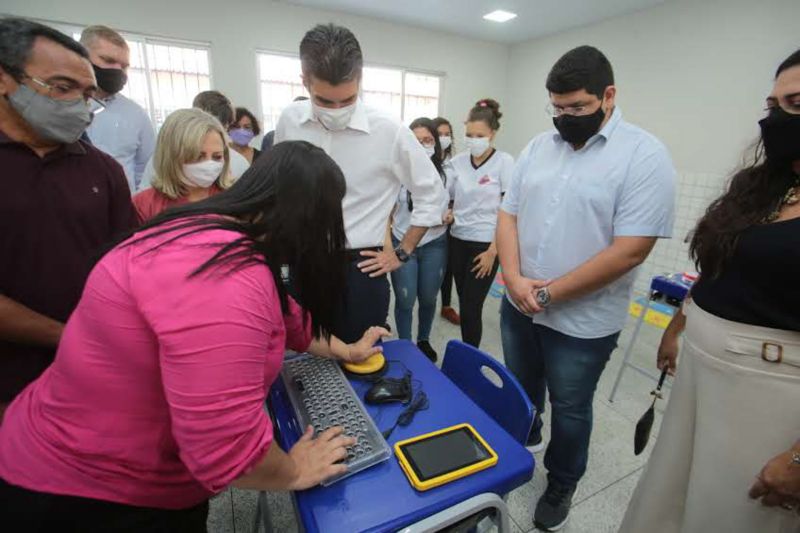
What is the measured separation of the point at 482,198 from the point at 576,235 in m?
1.28

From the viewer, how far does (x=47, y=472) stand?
0.67 meters

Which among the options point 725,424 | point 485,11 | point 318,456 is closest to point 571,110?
point 725,424

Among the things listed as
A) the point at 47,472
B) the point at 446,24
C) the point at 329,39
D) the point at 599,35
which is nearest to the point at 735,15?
the point at 599,35

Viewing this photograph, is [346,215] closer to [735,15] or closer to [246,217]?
[246,217]

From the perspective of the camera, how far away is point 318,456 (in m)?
0.76

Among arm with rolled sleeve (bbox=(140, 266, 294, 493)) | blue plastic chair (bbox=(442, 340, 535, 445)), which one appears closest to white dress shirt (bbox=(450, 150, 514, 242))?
blue plastic chair (bbox=(442, 340, 535, 445))

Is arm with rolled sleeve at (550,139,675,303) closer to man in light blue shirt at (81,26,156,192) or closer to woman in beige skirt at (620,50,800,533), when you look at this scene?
woman in beige skirt at (620,50,800,533)

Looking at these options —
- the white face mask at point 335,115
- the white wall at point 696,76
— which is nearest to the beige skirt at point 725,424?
the white face mask at point 335,115

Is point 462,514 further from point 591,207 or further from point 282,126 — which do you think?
point 282,126

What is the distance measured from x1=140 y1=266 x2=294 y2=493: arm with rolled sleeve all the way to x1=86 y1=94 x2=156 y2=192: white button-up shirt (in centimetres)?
202

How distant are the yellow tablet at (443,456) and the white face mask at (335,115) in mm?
1085

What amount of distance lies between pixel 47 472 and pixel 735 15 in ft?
17.1

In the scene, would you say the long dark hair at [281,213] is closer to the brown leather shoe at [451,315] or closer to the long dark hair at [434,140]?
the long dark hair at [434,140]

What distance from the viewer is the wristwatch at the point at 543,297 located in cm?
126
